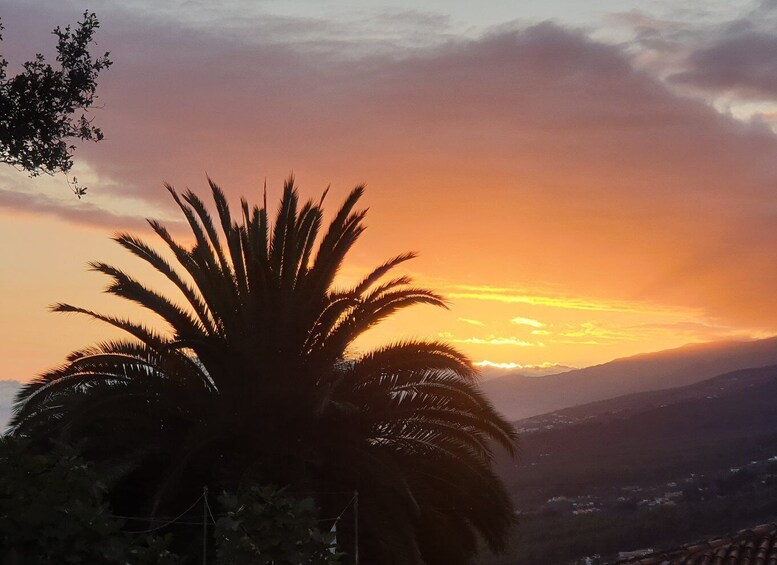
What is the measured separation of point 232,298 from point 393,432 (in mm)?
3557

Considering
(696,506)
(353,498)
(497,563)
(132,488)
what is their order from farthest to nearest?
(696,506), (497,563), (132,488), (353,498)

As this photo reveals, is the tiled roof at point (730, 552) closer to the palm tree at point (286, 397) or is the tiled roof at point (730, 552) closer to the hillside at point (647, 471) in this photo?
the palm tree at point (286, 397)

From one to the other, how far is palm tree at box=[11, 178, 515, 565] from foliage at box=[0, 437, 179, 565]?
24.9 ft

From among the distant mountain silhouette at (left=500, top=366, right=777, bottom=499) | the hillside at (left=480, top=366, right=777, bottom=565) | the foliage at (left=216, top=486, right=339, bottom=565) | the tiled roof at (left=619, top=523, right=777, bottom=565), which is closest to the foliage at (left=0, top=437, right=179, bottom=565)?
the foliage at (left=216, top=486, right=339, bottom=565)

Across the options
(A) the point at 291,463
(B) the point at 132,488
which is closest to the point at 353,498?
(A) the point at 291,463

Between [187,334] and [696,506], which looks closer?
[187,334]

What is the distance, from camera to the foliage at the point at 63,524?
952 centimetres

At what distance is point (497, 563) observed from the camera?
77250 millimetres

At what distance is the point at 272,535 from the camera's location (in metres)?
10.1

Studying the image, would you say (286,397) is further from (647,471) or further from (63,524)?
(647,471)

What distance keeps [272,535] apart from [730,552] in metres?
12.6

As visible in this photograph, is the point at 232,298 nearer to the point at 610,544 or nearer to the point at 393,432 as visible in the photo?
the point at 393,432

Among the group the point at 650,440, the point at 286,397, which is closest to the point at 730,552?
the point at 286,397

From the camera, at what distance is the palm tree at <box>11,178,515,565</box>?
59.5 feet
